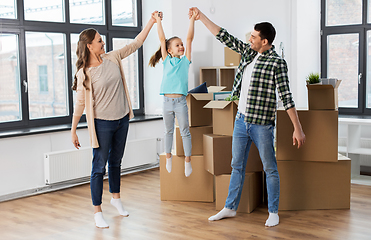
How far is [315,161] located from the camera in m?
3.10

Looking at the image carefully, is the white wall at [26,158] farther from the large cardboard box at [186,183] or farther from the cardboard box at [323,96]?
the cardboard box at [323,96]

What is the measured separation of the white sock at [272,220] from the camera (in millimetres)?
2812

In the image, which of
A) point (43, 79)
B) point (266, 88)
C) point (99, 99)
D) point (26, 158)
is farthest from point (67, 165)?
point (266, 88)

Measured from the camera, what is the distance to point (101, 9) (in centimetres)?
488

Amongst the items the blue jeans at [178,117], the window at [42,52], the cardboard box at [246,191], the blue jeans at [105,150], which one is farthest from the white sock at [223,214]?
the window at [42,52]

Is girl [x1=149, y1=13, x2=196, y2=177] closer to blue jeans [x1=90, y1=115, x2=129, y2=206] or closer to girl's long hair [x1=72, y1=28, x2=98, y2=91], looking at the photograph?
blue jeans [x1=90, y1=115, x2=129, y2=206]

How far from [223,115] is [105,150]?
3.30ft

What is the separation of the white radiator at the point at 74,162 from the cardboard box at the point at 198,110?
1.35 metres

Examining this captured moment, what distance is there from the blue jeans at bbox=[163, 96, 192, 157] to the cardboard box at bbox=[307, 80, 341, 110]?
987mm

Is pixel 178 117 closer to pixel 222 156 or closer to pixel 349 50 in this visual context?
pixel 222 156

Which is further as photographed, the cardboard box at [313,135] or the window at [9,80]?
the window at [9,80]

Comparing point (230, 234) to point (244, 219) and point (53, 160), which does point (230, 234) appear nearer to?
point (244, 219)

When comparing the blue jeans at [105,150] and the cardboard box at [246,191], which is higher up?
the blue jeans at [105,150]

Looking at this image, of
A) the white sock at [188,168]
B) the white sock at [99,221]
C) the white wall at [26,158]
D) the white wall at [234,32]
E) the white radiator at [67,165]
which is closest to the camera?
the white sock at [99,221]
